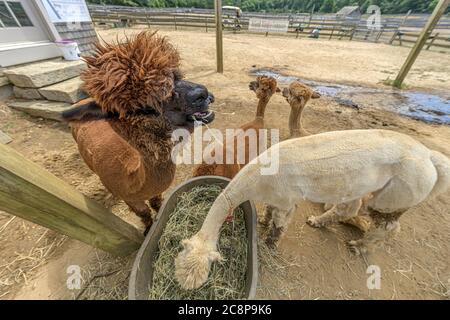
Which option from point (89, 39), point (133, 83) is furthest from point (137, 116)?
point (89, 39)

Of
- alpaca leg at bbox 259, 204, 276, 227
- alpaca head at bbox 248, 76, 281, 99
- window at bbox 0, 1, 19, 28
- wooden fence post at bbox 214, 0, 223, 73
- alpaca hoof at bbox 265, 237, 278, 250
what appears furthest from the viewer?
wooden fence post at bbox 214, 0, 223, 73

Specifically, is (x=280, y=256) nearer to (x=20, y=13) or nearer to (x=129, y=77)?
(x=129, y=77)

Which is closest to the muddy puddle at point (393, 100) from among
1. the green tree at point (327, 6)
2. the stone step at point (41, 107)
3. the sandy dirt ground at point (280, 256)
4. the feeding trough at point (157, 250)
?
the sandy dirt ground at point (280, 256)

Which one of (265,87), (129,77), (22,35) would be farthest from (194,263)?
(22,35)

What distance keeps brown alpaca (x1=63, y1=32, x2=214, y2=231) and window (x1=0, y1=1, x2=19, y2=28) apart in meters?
3.90

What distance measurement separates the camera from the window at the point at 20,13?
11.2ft

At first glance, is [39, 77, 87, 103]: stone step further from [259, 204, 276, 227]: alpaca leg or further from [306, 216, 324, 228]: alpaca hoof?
[306, 216, 324, 228]: alpaca hoof

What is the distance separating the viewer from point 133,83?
117 cm

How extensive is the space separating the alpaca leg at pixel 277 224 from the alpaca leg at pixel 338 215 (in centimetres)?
62

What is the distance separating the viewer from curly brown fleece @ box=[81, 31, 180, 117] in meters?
1.16

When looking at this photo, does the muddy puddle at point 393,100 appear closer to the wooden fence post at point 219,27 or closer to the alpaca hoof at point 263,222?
the wooden fence post at point 219,27

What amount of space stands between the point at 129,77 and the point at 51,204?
2.62ft

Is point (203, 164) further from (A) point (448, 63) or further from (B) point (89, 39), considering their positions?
(A) point (448, 63)

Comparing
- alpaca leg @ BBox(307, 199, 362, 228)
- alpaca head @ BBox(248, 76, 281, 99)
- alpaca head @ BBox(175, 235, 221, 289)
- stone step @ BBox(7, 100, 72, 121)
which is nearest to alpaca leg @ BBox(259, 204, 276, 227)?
alpaca leg @ BBox(307, 199, 362, 228)
